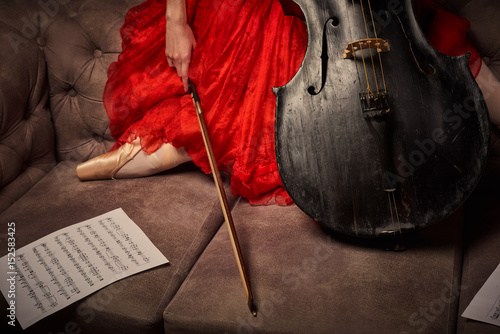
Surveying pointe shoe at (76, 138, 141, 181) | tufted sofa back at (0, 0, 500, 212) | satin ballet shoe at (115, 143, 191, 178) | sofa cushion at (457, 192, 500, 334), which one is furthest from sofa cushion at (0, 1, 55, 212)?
sofa cushion at (457, 192, 500, 334)

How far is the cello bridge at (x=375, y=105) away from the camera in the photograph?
86cm

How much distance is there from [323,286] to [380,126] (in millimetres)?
352

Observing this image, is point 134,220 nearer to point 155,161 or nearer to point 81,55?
point 155,161

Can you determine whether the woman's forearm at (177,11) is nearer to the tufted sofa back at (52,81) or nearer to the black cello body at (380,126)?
the tufted sofa back at (52,81)

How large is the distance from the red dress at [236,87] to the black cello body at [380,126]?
0.24 metres

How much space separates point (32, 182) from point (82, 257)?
516 mm

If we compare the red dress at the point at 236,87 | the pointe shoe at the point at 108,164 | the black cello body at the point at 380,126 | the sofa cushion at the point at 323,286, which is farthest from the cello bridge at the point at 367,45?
the pointe shoe at the point at 108,164

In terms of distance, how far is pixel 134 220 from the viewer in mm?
1149

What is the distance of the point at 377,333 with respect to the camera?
31.2 inches

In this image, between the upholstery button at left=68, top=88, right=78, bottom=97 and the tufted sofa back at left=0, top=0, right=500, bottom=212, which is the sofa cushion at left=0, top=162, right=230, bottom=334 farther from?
the upholstery button at left=68, top=88, right=78, bottom=97

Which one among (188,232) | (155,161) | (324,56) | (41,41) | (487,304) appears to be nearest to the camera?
(487,304)

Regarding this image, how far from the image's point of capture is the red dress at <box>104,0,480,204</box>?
3.77 ft

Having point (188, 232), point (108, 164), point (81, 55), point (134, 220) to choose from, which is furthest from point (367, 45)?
point (81, 55)

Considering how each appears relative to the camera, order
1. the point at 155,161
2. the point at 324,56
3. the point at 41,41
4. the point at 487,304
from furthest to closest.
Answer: the point at 41,41 → the point at 155,161 → the point at 324,56 → the point at 487,304
